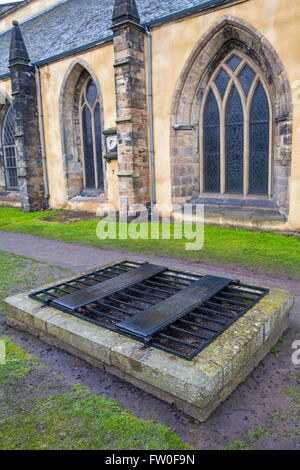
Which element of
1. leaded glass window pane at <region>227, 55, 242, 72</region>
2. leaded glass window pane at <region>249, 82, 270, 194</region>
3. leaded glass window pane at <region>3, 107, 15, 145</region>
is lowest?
leaded glass window pane at <region>249, 82, 270, 194</region>

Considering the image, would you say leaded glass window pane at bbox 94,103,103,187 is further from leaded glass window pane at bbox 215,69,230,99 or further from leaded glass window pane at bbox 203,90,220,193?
leaded glass window pane at bbox 215,69,230,99

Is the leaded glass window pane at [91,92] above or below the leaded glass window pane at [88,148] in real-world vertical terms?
above

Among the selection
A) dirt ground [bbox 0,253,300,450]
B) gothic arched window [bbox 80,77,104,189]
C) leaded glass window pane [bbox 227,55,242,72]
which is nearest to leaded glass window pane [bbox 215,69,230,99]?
leaded glass window pane [bbox 227,55,242,72]

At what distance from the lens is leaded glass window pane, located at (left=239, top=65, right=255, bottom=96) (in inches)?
387

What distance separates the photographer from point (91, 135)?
14320 mm

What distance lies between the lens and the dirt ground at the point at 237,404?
8.10 ft

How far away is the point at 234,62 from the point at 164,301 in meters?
8.59

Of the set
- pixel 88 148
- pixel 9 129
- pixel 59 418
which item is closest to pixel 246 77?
pixel 88 148

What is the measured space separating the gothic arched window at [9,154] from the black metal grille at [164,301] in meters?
14.7

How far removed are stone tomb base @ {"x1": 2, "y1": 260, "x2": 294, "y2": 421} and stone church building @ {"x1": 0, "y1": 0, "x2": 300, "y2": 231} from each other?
234 inches

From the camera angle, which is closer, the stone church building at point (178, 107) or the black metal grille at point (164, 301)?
the black metal grille at point (164, 301)

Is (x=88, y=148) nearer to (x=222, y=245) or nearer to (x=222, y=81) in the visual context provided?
(x=222, y=81)

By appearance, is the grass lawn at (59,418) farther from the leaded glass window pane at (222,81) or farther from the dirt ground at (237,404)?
the leaded glass window pane at (222,81)

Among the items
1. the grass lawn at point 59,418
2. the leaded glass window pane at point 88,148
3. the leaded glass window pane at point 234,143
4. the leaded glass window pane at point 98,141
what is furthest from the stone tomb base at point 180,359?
the leaded glass window pane at point 88,148
